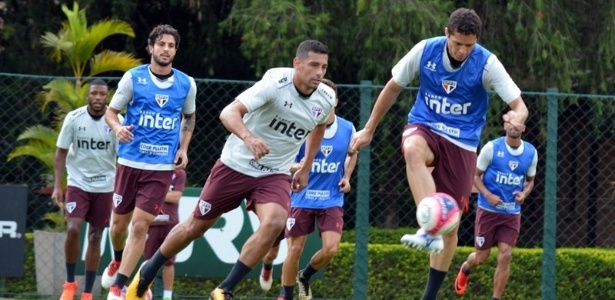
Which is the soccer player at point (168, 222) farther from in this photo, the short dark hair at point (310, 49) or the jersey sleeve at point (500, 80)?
the jersey sleeve at point (500, 80)

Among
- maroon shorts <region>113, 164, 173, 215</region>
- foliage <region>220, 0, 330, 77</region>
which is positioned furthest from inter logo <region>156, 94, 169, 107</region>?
foliage <region>220, 0, 330, 77</region>

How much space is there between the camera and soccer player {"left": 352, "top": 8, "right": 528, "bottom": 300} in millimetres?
8352

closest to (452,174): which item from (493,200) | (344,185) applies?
(344,185)

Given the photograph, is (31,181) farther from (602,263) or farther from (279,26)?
(602,263)

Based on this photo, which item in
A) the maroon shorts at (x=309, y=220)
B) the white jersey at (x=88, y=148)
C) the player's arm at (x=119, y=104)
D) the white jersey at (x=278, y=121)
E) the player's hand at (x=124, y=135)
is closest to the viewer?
the white jersey at (x=278, y=121)

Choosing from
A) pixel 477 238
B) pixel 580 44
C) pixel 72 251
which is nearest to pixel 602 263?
pixel 477 238

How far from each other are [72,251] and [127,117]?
1.90 metres

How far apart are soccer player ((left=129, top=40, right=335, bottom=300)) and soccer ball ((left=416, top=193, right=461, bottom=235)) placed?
1.17 metres

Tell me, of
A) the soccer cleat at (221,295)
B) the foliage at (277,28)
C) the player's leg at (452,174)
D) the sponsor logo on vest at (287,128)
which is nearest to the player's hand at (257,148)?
the sponsor logo on vest at (287,128)

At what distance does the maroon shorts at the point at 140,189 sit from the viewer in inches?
392

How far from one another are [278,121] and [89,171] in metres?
3.48

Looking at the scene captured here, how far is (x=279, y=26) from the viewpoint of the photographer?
51.0 ft

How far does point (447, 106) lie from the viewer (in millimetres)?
8555

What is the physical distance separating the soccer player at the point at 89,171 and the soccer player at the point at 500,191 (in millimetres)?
3888
